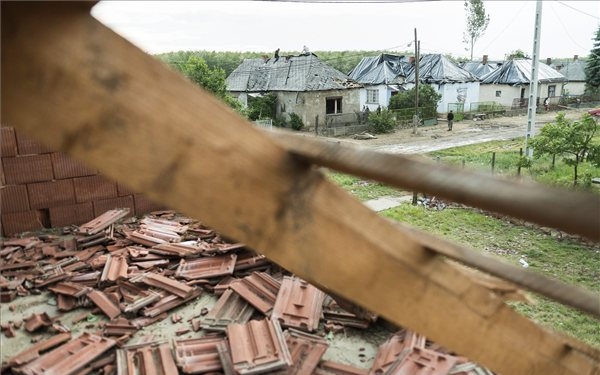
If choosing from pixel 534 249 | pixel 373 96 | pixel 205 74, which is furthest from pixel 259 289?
pixel 373 96

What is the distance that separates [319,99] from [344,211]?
86.9 feet

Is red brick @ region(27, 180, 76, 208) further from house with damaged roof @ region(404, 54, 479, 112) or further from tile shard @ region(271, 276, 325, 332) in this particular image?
house with damaged roof @ region(404, 54, 479, 112)

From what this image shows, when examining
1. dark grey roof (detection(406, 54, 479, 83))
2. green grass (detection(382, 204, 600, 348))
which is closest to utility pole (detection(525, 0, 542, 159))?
green grass (detection(382, 204, 600, 348))

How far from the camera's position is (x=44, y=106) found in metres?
0.77

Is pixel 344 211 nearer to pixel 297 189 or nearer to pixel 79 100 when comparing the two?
pixel 297 189

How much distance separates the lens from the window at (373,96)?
3198 cm

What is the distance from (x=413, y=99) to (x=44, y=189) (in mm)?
25617

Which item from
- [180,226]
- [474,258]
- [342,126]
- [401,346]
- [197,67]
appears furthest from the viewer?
[342,126]

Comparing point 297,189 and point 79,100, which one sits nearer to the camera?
point 79,100

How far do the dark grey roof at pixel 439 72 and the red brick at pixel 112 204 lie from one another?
1174 inches

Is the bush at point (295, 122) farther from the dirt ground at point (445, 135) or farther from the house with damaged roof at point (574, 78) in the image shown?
the house with damaged roof at point (574, 78)

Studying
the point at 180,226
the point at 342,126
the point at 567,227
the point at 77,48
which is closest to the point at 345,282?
the point at 567,227

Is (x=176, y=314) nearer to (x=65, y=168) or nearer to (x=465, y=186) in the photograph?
(x=65, y=168)

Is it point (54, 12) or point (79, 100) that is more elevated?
point (54, 12)
